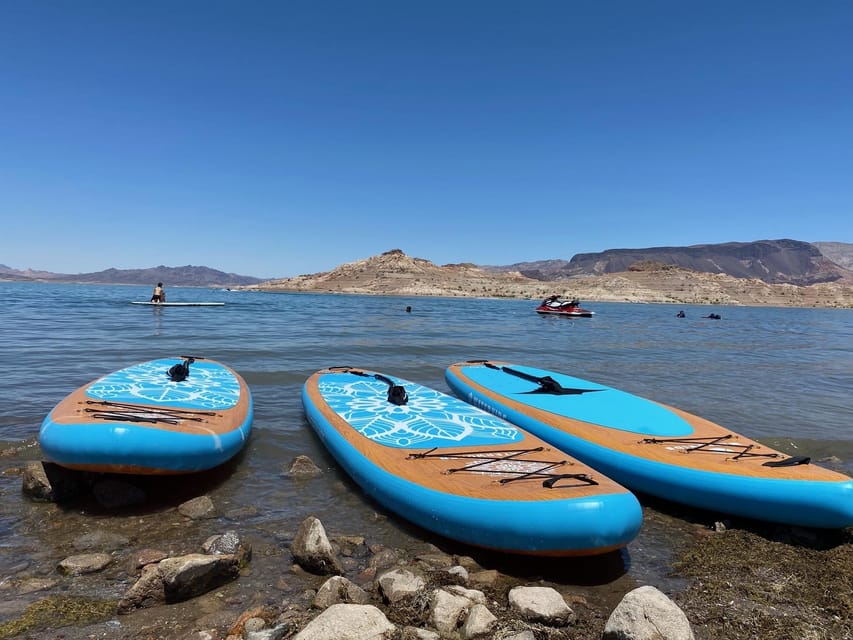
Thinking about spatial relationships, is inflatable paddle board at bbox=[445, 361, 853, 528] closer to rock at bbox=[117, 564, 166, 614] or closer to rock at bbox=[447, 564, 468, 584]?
rock at bbox=[447, 564, 468, 584]

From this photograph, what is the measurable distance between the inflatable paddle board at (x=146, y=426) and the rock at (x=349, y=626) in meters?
2.86

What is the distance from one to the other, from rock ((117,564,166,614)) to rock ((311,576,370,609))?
3.40 feet

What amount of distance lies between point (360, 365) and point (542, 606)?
10.9 metres

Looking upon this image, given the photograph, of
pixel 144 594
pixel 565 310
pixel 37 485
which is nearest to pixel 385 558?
pixel 144 594

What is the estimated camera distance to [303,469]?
597 cm

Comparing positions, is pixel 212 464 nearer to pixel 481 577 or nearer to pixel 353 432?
pixel 353 432

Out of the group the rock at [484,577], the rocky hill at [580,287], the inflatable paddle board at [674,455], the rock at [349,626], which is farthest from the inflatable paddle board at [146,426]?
the rocky hill at [580,287]

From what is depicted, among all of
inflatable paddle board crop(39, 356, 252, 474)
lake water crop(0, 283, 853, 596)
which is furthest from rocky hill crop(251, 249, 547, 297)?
inflatable paddle board crop(39, 356, 252, 474)

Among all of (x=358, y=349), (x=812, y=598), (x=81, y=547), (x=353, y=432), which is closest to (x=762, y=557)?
(x=812, y=598)

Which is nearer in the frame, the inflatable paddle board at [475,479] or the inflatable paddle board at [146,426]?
the inflatable paddle board at [475,479]

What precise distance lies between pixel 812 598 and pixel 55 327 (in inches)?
963

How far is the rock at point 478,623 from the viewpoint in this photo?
292 centimetres

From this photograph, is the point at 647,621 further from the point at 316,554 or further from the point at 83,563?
the point at 83,563

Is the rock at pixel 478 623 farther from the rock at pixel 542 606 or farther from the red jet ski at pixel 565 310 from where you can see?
the red jet ski at pixel 565 310
